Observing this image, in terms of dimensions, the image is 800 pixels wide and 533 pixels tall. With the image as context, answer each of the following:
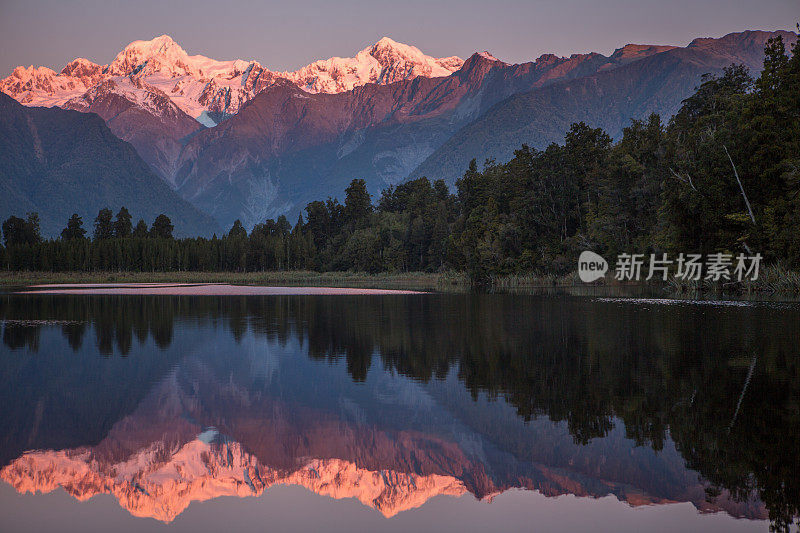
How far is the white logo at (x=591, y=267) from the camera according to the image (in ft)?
334

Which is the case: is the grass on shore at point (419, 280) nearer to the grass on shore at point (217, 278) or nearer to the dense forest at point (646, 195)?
the grass on shore at point (217, 278)

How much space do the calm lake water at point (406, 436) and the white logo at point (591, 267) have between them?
7081cm

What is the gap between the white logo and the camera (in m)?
102

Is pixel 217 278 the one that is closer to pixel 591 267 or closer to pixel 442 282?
pixel 442 282

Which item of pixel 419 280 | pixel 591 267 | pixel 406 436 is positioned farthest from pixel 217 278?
pixel 406 436

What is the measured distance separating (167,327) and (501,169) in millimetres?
94954

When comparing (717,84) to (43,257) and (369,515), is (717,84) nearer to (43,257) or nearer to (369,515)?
(369,515)

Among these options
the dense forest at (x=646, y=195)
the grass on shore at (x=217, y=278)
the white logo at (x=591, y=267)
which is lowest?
the grass on shore at (x=217, y=278)

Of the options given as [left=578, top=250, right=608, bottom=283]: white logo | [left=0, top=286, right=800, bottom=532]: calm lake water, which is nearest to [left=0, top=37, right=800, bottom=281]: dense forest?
[left=578, top=250, right=608, bottom=283]: white logo

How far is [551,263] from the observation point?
109062mm

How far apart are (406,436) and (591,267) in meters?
90.9

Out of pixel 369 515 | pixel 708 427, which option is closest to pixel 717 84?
pixel 708 427

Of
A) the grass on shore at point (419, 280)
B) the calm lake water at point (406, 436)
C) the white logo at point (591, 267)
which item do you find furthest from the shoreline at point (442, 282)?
the calm lake water at point (406, 436)

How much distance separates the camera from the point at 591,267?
10300 cm
